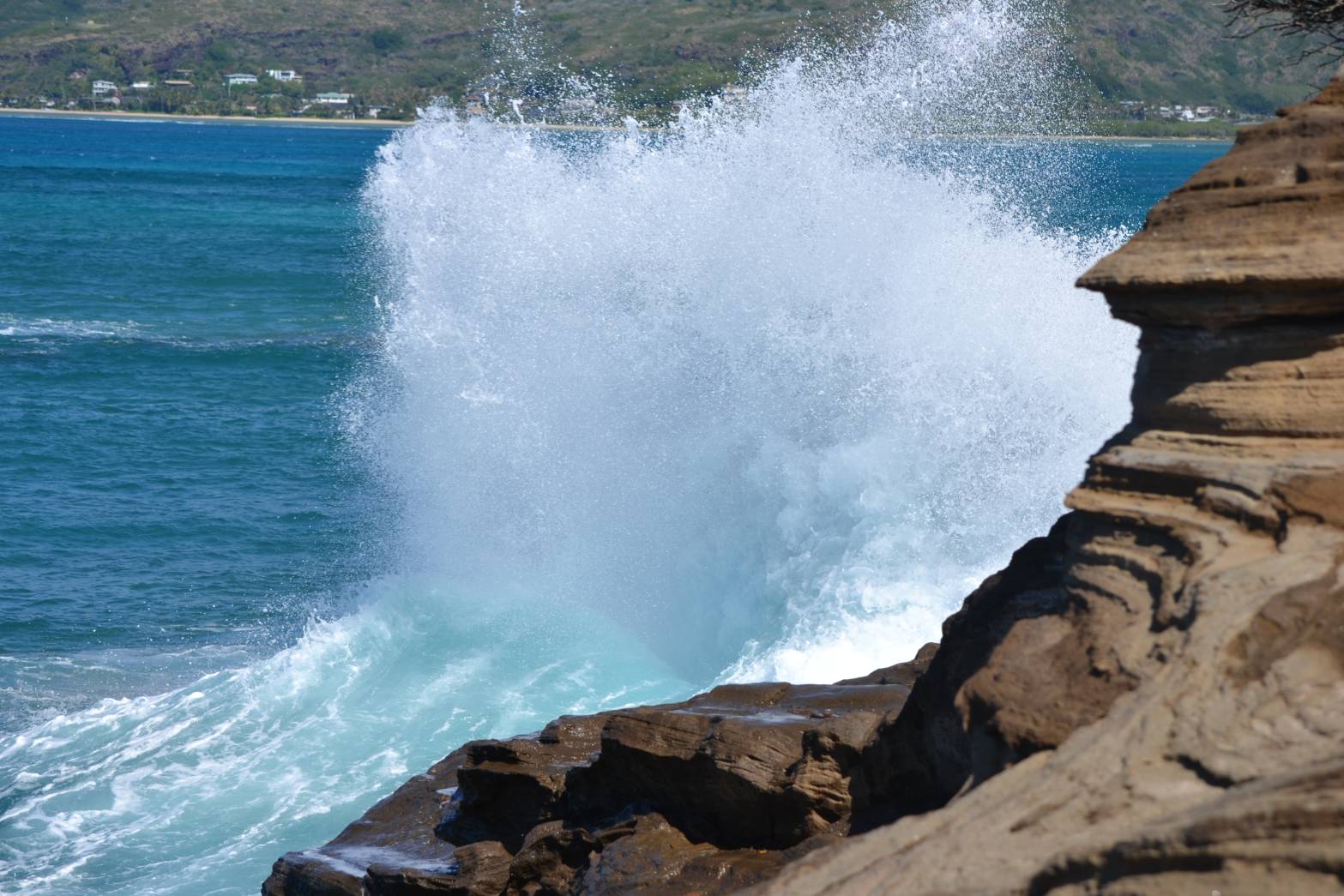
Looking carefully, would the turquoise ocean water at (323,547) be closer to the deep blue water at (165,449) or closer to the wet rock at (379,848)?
the deep blue water at (165,449)

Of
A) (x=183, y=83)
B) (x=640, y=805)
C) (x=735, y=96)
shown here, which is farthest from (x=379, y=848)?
(x=183, y=83)

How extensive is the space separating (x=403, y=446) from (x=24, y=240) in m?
33.2

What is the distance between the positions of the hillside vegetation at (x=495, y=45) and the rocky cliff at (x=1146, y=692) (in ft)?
181

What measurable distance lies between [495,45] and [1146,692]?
12060 cm

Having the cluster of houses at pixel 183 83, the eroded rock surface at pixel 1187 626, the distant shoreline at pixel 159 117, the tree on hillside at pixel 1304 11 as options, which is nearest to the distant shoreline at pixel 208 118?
the distant shoreline at pixel 159 117

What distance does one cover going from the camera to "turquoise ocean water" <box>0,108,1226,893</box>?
11.1m

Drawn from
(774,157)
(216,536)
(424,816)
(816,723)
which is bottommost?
(216,536)

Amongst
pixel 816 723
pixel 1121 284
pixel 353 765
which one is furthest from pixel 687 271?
pixel 1121 284

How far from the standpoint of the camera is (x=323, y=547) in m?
17.6

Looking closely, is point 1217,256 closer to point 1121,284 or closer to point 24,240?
point 1121,284

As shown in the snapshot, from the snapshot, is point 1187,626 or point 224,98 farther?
point 224,98

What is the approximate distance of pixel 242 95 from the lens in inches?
6540

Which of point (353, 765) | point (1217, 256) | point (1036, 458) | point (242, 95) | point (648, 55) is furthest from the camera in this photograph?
point (242, 95)

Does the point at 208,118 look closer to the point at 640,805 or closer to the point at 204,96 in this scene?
the point at 204,96
